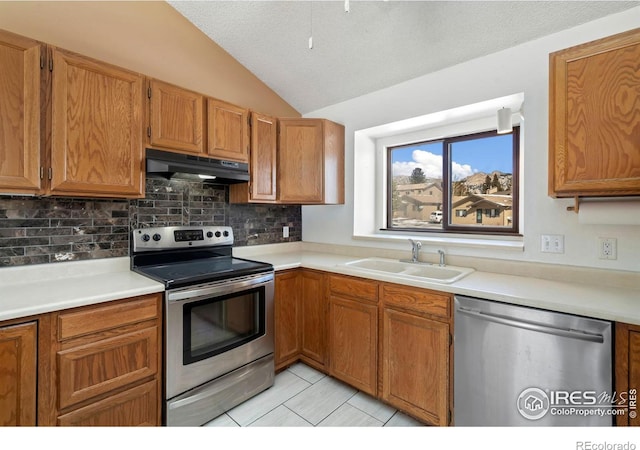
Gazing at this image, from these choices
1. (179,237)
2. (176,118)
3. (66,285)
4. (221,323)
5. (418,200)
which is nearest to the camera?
(66,285)

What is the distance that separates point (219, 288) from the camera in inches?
70.6

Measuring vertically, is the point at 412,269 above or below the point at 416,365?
above

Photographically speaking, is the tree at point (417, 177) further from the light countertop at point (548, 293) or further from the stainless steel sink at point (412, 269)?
the light countertop at point (548, 293)

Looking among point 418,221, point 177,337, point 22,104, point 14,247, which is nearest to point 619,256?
point 418,221

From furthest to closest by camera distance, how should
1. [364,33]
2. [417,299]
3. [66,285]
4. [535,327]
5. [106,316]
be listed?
[364,33] → [417,299] → [66,285] → [106,316] → [535,327]

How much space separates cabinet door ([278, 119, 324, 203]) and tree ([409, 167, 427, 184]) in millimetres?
905

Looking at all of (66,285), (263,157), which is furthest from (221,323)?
(263,157)

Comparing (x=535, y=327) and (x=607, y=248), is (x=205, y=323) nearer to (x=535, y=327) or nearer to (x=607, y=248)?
(x=535, y=327)

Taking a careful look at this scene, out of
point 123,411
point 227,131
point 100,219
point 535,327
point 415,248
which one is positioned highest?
point 227,131

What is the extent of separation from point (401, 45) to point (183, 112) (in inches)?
64.3

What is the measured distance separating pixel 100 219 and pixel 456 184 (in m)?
2.78

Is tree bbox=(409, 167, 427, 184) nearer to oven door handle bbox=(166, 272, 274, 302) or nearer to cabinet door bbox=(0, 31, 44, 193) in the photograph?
oven door handle bbox=(166, 272, 274, 302)

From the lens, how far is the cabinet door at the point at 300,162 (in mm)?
2592

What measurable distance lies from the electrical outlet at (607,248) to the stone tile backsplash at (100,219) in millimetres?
2529
